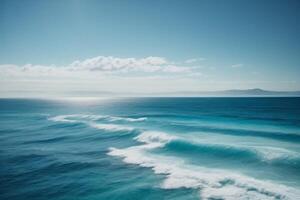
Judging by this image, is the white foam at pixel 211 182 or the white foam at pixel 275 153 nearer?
the white foam at pixel 211 182

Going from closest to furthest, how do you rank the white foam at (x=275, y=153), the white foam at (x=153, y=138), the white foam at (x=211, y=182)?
the white foam at (x=211, y=182), the white foam at (x=275, y=153), the white foam at (x=153, y=138)

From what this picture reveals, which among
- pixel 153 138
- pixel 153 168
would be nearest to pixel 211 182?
pixel 153 168

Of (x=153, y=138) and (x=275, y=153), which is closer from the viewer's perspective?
(x=275, y=153)

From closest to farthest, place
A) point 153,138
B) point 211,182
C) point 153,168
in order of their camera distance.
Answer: point 211,182 < point 153,168 < point 153,138

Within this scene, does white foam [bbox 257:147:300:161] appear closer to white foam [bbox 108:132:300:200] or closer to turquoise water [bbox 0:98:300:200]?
turquoise water [bbox 0:98:300:200]

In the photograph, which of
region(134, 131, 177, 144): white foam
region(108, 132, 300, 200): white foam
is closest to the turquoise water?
region(108, 132, 300, 200): white foam

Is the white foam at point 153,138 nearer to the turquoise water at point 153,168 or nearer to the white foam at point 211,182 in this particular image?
the turquoise water at point 153,168

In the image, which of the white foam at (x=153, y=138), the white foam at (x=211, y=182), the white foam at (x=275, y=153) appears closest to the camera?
the white foam at (x=211, y=182)

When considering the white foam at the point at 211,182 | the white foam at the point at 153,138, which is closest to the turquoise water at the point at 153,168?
the white foam at the point at 211,182

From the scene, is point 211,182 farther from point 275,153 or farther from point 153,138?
point 153,138
